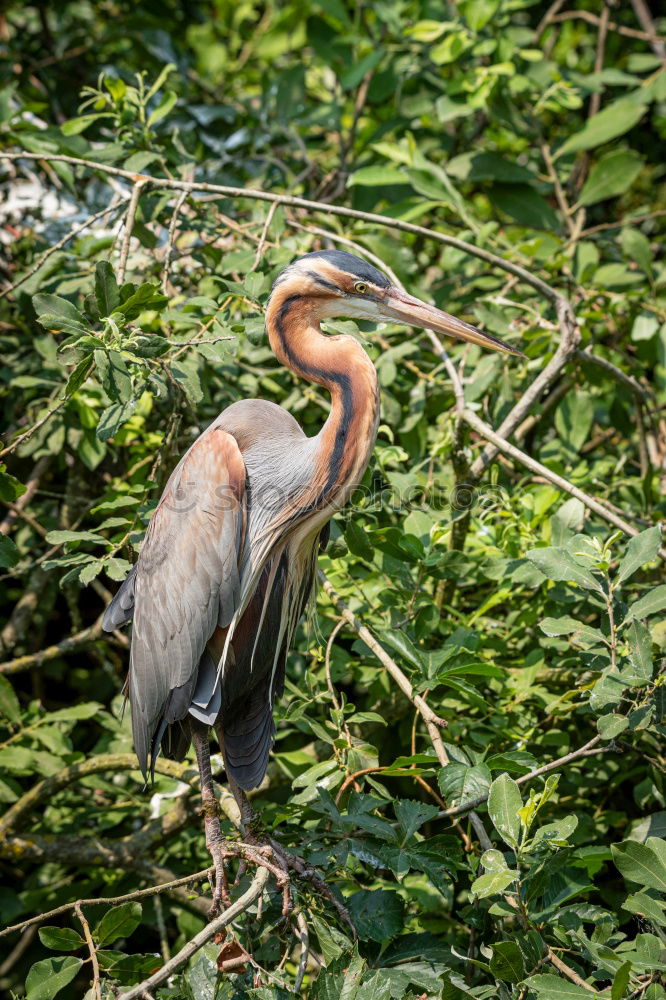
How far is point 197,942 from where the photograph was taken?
2031 millimetres

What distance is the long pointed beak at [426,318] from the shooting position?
8.96 feet

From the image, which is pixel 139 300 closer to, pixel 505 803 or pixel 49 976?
pixel 505 803

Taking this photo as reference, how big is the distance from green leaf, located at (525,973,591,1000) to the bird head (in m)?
1.60

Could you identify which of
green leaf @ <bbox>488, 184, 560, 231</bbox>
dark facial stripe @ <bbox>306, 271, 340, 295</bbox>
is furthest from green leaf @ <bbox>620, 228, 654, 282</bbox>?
dark facial stripe @ <bbox>306, 271, 340, 295</bbox>

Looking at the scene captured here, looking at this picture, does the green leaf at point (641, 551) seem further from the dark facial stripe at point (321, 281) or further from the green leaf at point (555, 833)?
the dark facial stripe at point (321, 281)

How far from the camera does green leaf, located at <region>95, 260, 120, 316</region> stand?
2.53 meters

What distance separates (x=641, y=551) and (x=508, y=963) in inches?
40.8

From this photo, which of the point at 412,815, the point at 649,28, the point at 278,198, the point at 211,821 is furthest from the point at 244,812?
the point at 649,28

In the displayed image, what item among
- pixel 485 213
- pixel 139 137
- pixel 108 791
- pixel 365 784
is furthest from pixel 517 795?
pixel 485 213

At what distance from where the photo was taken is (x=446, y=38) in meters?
4.03

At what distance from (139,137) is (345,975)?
2781 millimetres

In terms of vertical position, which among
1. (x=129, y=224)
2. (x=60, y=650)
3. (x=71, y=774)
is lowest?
(x=71, y=774)

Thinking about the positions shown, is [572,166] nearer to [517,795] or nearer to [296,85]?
[296,85]

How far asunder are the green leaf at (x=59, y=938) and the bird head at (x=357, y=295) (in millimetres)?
1756
